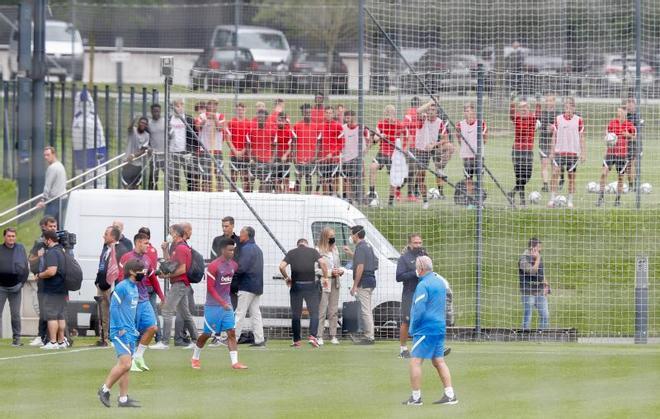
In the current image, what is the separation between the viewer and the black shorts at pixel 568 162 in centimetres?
2149

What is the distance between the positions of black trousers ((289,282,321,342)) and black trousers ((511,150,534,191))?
400 centimetres

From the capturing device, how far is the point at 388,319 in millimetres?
20797

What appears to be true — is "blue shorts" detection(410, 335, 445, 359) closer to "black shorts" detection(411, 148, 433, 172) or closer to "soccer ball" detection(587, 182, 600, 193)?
"black shorts" detection(411, 148, 433, 172)

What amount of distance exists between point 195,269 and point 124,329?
462 cm

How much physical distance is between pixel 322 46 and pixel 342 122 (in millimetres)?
14028

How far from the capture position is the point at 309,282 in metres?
19.3

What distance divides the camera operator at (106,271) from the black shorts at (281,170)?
124 inches

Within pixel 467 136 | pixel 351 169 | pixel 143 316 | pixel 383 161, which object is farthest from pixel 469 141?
pixel 143 316

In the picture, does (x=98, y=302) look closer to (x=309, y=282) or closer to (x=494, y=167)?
(x=309, y=282)

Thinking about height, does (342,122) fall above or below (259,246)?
above

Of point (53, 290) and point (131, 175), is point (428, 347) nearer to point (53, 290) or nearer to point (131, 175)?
point (53, 290)

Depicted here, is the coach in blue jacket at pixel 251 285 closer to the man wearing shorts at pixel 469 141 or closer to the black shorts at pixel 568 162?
the man wearing shorts at pixel 469 141

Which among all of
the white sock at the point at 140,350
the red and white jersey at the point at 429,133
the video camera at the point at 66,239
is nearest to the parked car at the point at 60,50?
the red and white jersey at the point at 429,133

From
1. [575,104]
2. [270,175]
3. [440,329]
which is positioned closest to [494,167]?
[575,104]
